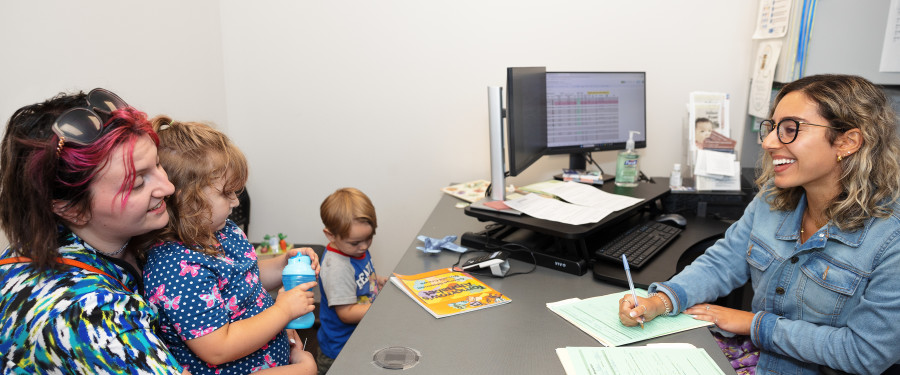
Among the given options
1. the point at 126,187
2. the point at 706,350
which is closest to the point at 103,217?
the point at 126,187

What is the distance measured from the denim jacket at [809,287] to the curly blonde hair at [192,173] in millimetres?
1022

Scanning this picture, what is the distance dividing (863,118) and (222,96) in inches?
102

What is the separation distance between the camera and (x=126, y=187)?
3.03 ft

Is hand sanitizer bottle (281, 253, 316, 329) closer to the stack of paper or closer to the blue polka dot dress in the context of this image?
the blue polka dot dress

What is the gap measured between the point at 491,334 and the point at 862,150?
0.90m

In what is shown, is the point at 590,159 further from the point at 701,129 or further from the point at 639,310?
the point at 639,310

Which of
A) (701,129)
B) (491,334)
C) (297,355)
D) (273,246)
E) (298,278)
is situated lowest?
(273,246)

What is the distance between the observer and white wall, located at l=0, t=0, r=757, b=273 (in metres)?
2.40

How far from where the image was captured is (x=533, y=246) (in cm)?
166

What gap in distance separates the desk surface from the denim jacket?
18 cm

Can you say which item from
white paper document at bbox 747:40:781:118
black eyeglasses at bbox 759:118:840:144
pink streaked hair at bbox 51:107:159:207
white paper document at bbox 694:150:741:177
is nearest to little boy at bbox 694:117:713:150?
white paper document at bbox 694:150:741:177

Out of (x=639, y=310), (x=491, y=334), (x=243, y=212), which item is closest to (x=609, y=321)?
(x=639, y=310)

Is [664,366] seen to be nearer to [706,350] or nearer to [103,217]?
[706,350]

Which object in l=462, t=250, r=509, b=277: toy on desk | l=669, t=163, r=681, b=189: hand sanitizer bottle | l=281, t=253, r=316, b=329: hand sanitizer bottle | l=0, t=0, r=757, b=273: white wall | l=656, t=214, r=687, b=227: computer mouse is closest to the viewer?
l=281, t=253, r=316, b=329: hand sanitizer bottle
